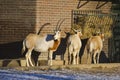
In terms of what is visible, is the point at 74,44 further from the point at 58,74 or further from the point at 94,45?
the point at 58,74

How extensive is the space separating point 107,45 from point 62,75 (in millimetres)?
5439

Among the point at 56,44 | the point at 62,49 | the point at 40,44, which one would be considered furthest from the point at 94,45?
the point at 40,44

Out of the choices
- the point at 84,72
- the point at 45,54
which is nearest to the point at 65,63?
the point at 45,54

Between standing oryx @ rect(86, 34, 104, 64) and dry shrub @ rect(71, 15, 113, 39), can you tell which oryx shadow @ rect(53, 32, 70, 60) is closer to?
dry shrub @ rect(71, 15, 113, 39)

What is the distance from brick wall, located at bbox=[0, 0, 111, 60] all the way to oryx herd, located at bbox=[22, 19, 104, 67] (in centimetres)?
49

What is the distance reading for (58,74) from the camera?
661 inches

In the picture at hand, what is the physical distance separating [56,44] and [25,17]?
Answer: 185 centimetres

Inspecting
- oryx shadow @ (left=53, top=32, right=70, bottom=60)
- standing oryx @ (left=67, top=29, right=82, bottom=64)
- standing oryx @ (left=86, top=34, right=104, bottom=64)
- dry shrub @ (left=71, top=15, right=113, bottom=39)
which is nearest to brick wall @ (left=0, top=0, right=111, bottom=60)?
oryx shadow @ (left=53, top=32, right=70, bottom=60)

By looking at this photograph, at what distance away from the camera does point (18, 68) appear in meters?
18.0

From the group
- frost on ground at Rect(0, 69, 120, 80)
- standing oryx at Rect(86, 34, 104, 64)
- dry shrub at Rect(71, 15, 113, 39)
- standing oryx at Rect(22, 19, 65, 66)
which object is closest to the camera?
frost on ground at Rect(0, 69, 120, 80)

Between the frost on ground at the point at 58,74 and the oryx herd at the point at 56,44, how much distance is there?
4.81 ft

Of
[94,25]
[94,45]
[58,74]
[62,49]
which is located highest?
[94,25]

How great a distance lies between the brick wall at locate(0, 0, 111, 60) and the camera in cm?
1988

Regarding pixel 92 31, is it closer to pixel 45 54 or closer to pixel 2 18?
pixel 45 54
